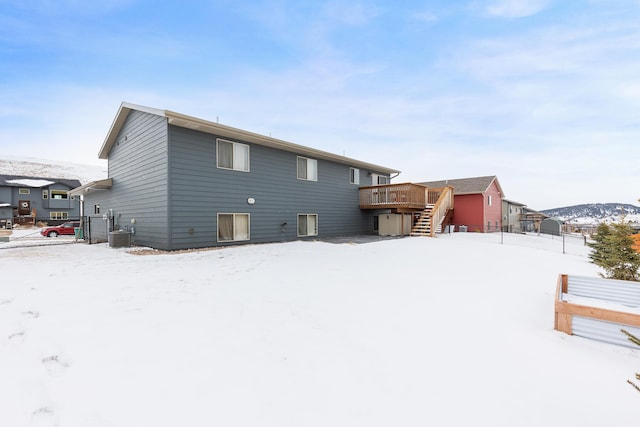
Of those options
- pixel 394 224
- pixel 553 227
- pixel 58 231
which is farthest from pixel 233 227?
pixel 553 227

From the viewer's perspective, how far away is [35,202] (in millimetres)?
33938

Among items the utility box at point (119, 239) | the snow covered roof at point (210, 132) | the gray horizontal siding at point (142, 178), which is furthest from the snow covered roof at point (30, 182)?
the utility box at point (119, 239)

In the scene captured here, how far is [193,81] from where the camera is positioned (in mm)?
15234

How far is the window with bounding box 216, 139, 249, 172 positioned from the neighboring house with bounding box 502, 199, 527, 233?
25208 millimetres

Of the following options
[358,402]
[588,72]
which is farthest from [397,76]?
[358,402]

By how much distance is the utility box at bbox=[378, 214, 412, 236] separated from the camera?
16.0m

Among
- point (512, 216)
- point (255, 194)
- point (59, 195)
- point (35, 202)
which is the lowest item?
point (512, 216)

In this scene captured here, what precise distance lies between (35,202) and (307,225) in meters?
40.5

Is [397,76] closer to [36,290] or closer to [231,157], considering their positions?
[231,157]

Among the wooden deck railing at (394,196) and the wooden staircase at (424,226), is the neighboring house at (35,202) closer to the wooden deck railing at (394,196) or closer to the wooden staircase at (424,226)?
the wooden deck railing at (394,196)

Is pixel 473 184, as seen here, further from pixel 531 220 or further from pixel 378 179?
pixel 531 220

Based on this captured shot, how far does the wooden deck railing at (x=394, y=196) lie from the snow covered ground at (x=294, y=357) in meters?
9.70

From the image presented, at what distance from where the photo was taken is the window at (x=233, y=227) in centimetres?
1102

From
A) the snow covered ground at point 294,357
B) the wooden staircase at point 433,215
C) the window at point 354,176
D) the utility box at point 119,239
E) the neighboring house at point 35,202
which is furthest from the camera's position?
the neighboring house at point 35,202
